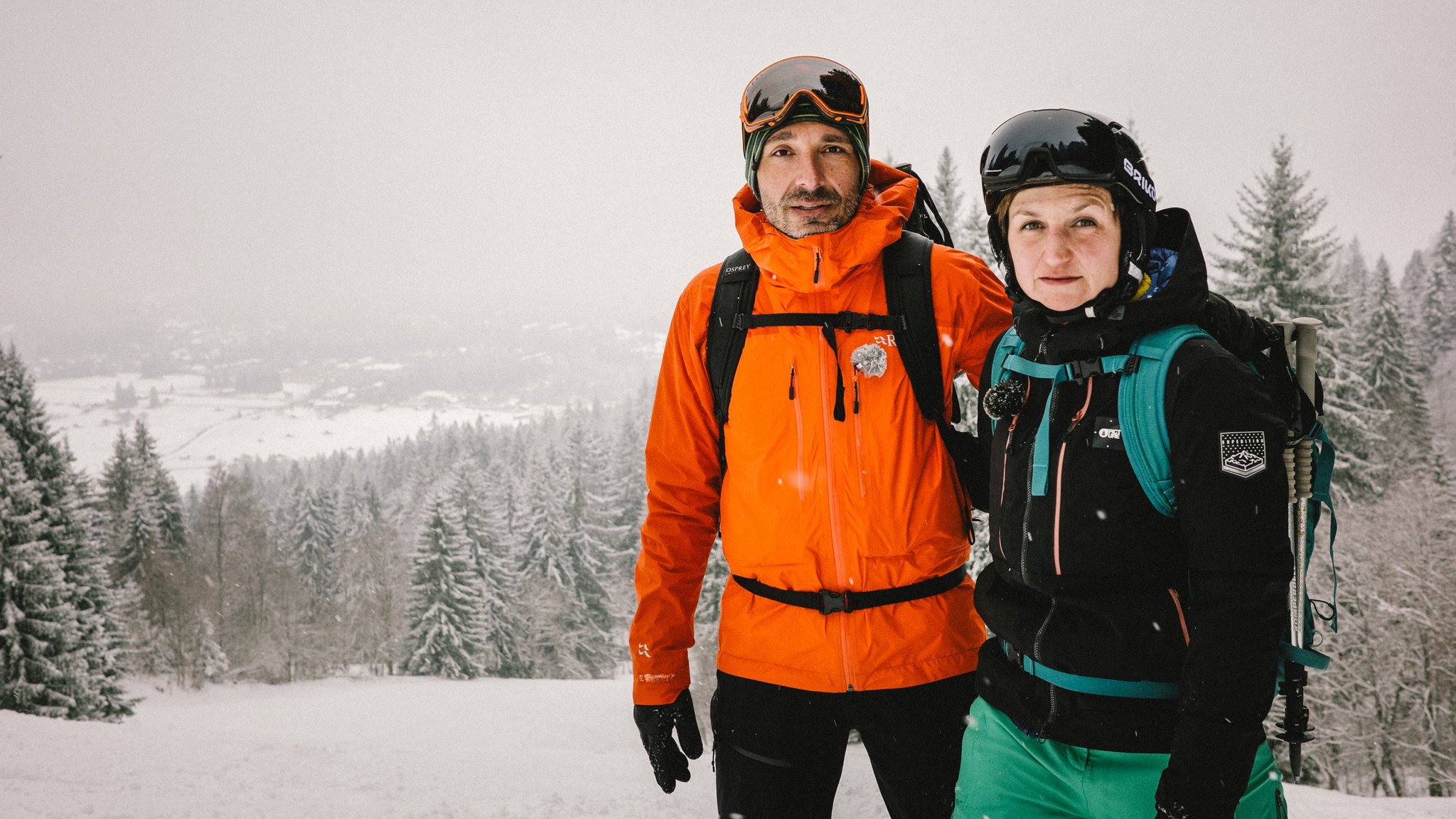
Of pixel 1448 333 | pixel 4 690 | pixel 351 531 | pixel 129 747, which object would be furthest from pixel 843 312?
pixel 1448 333

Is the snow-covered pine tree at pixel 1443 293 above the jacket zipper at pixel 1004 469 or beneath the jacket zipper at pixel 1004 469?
above

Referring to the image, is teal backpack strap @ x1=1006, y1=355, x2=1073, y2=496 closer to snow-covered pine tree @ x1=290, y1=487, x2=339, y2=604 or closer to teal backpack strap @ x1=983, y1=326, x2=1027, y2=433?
teal backpack strap @ x1=983, y1=326, x2=1027, y2=433

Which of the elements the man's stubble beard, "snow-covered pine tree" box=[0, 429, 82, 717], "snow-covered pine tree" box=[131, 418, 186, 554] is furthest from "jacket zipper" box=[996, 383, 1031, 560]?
"snow-covered pine tree" box=[131, 418, 186, 554]

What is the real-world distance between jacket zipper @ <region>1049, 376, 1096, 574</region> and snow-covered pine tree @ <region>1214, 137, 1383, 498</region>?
64.0 feet

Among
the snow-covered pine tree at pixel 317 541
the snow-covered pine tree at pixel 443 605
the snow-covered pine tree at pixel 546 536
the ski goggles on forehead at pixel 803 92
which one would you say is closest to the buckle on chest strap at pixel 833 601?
the ski goggles on forehead at pixel 803 92

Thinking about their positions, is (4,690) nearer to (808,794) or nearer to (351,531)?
(808,794)

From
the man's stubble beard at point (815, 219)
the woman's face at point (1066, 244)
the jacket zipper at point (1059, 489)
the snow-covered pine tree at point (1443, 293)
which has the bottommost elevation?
the jacket zipper at point (1059, 489)

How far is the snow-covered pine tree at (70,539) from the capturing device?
24.6 meters

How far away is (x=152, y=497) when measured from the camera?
4331cm

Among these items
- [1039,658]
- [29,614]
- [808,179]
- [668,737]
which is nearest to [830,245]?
[808,179]

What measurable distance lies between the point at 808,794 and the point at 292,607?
169 ft

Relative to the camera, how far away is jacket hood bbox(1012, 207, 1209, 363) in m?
1.92

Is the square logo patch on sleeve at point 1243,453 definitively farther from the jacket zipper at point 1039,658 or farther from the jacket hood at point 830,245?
the jacket hood at point 830,245

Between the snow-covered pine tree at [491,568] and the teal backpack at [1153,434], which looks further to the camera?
the snow-covered pine tree at [491,568]
